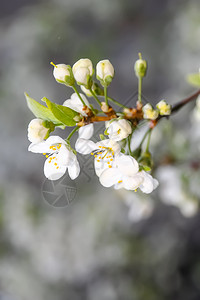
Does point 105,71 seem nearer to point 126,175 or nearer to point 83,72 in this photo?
point 83,72

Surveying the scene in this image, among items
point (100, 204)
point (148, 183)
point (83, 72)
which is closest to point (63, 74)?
point (83, 72)

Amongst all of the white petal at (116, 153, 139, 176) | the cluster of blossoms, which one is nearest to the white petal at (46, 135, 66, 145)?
the cluster of blossoms

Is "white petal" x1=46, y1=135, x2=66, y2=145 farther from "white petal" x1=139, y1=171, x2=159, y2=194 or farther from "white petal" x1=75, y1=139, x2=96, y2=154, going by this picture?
"white petal" x1=139, y1=171, x2=159, y2=194

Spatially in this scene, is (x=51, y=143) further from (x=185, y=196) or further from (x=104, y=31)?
(x=104, y=31)

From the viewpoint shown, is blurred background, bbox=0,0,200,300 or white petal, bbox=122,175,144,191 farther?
blurred background, bbox=0,0,200,300

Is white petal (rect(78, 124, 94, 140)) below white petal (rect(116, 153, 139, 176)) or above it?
above

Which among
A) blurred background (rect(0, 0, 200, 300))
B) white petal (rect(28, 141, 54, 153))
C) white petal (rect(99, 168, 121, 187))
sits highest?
white petal (rect(28, 141, 54, 153))

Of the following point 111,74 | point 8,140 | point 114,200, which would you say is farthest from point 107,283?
point 111,74

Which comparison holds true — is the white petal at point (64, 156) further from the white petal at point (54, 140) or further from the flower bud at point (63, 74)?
the flower bud at point (63, 74)
